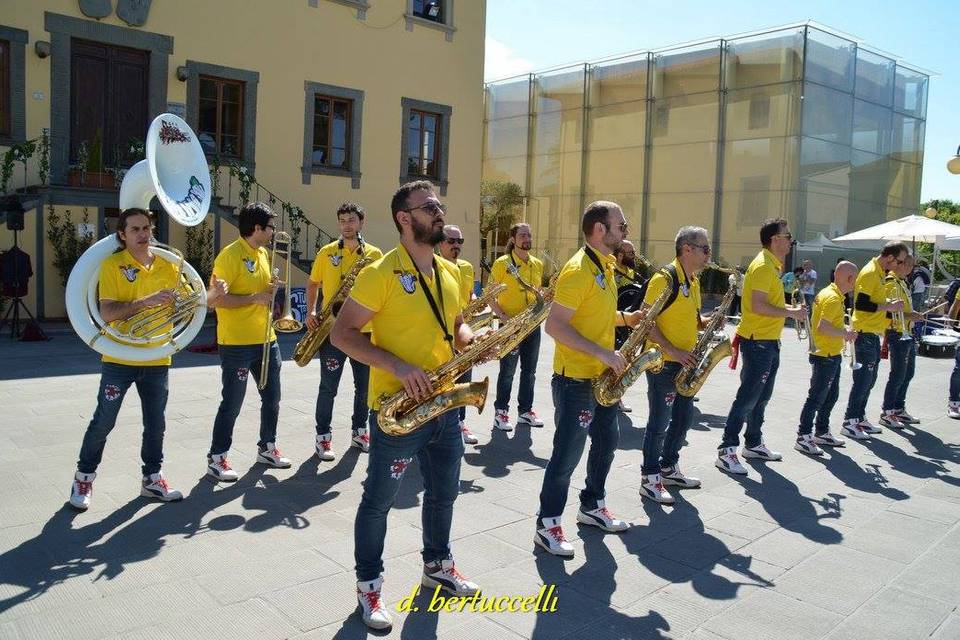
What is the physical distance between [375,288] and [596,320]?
4.96ft

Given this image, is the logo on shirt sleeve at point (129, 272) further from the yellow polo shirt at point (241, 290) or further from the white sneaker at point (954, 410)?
the white sneaker at point (954, 410)

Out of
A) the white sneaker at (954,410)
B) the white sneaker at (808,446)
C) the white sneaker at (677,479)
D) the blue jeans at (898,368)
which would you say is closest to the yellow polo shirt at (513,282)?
the white sneaker at (677,479)

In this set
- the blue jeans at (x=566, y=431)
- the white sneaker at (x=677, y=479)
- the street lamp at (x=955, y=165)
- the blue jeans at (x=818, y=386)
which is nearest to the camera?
the blue jeans at (x=566, y=431)

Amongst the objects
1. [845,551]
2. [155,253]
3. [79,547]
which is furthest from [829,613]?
[155,253]

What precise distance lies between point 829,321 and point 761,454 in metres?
1.41

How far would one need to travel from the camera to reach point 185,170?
5188mm

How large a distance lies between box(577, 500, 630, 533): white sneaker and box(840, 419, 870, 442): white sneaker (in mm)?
4093

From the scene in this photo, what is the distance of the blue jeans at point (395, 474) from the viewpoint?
11.2 ft

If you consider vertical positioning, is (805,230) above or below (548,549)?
above

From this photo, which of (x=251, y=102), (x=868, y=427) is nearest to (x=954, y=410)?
(x=868, y=427)

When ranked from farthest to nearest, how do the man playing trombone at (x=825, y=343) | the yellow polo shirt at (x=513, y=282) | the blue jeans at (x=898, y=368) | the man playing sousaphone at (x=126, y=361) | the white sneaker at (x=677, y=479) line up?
the blue jeans at (x=898, y=368)
the yellow polo shirt at (x=513, y=282)
the man playing trombone at (x=825, y=343)
the white sneaker at (x=677, y=479)
the man playing sousaphone at (x=126, y=361)

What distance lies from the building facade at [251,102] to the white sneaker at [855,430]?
11431mm

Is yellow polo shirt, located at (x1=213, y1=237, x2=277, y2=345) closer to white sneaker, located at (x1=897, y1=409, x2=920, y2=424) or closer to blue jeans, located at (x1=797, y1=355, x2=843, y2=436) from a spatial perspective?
blue jeans, located at (x1=797, y1=355, x2=843, y2=436)

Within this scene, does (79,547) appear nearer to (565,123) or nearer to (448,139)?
(448,139)
